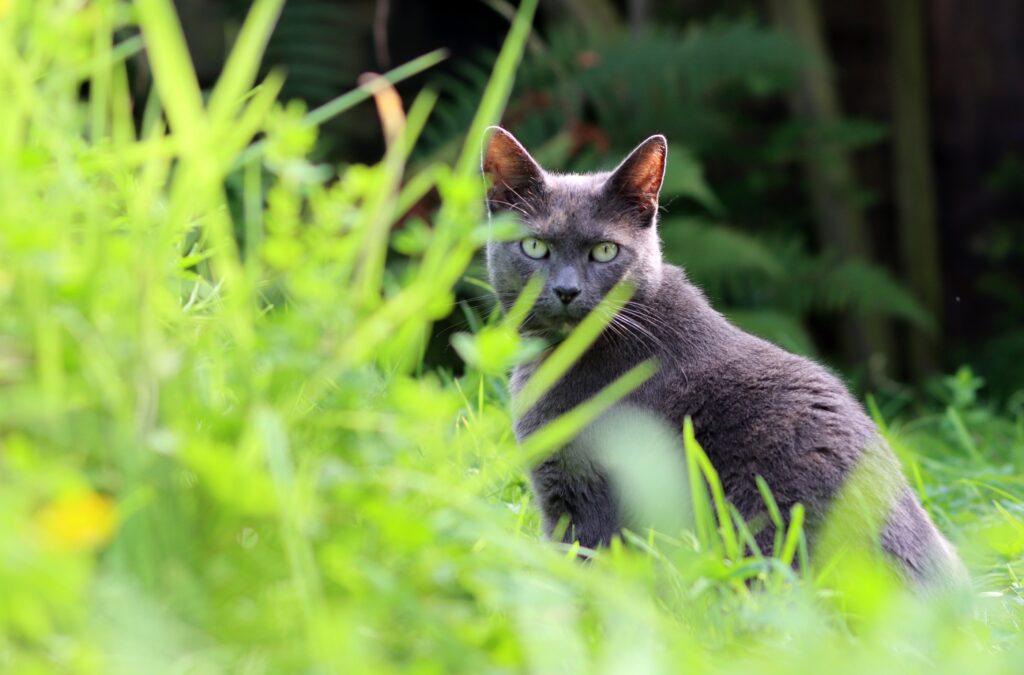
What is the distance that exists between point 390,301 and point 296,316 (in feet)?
0.35

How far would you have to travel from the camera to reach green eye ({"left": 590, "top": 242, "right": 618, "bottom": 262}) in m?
2.44

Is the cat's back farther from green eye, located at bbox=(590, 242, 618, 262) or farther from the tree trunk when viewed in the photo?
the tree trunk

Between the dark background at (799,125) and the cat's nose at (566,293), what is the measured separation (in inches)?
70.5

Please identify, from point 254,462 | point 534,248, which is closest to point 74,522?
point 254,462

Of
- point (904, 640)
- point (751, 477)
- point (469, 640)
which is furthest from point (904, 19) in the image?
point (469, 640)

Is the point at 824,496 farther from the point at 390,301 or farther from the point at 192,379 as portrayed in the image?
the point at 192,379

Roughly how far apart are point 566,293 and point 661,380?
27 cm

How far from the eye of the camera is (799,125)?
481 centimetres

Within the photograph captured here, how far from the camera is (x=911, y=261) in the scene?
5379mm

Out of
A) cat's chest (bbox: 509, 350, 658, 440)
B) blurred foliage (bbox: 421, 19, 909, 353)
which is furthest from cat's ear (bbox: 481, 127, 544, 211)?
blurred foliage (bbox: 421, 19, 909, 353)

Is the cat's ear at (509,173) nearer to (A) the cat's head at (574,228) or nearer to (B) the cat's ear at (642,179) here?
(A) the cat's head at (574,228)

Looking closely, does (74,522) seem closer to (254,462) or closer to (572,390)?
(254,462)

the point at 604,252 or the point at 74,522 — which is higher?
the point at 74,522

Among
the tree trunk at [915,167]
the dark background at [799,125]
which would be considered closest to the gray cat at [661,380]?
the dark background at [799,125]
